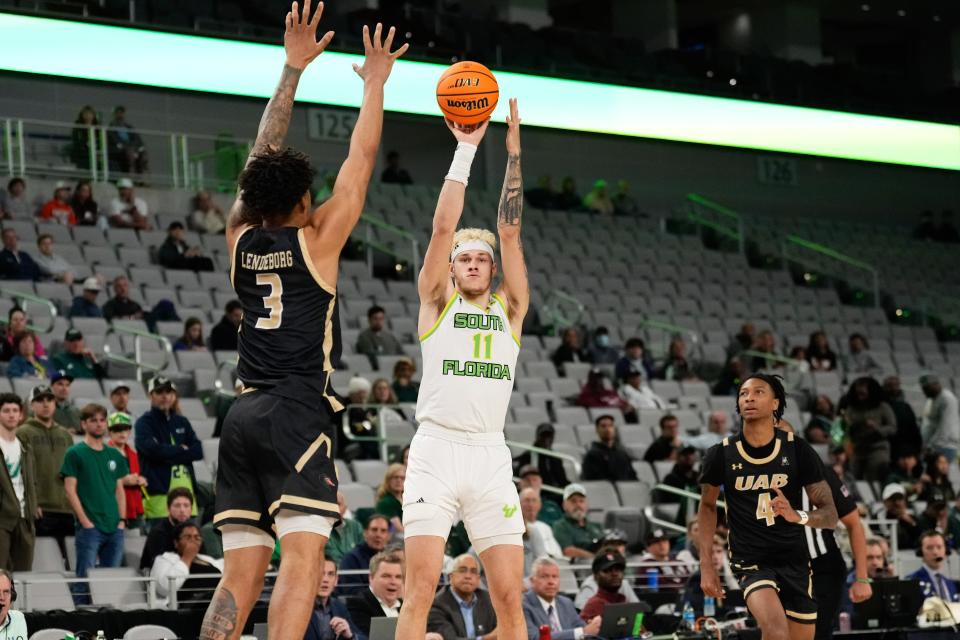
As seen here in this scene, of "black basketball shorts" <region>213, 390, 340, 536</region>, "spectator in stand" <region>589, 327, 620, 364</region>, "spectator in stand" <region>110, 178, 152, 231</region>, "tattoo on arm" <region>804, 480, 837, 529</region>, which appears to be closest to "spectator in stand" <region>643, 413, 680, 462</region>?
"spectator in stand" <region>589, 327, 620, 364</region>

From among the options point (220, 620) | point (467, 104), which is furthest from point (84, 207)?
point (220, 620)

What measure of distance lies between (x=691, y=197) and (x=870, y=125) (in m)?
3.54

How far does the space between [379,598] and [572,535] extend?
13.0 feet

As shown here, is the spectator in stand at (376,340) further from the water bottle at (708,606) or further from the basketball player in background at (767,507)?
the basketball player in background at (767,507)

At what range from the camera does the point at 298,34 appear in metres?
5.87

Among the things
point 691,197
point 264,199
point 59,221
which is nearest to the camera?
point 264,199

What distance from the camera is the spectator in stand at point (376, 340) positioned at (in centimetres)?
1658

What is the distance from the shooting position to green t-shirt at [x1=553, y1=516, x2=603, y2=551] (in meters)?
13.2

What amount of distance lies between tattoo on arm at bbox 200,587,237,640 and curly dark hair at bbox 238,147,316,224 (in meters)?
1.48

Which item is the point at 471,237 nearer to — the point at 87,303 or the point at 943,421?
the point at 87,303

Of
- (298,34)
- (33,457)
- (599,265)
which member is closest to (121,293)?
(33,457)

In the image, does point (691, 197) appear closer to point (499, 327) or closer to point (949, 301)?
point (949, 301)

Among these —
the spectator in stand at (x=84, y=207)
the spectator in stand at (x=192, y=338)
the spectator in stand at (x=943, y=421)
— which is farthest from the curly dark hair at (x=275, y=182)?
the spectator in stand at (x=943, y=421)

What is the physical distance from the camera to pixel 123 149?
19.8 metres
